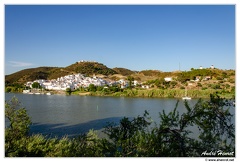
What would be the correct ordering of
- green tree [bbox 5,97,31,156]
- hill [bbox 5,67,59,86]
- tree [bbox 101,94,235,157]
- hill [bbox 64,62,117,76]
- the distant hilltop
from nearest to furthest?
tree [bbox 101,94,235,157]
green tree [bbox 5,97,31,156]
the distant hilltop
hill [bbox 5,67,59,86]
hill [bbox 64,62,117,76]

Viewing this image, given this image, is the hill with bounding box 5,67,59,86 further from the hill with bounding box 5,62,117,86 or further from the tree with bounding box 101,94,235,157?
the tree with bounding box 101,94,235,157

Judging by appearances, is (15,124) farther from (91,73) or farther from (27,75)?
(91,73)

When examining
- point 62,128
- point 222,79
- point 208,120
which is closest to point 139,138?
point 208,120

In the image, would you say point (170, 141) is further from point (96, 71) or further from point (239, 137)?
point (96, 71)

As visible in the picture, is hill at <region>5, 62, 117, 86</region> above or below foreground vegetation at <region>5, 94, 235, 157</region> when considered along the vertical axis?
above

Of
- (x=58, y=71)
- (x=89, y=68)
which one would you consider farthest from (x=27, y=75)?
(x=89, y=68)

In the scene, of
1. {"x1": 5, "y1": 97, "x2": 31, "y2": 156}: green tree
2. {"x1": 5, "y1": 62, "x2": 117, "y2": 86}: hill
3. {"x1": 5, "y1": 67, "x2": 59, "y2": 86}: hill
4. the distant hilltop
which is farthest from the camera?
{"x1": 5, "y1": 62, "x2": 117, "y2": 86}: hill

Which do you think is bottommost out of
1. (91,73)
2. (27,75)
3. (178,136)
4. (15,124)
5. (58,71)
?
(15,124)

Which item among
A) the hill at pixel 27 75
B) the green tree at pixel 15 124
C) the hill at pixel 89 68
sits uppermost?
the hill at pixel 89 68

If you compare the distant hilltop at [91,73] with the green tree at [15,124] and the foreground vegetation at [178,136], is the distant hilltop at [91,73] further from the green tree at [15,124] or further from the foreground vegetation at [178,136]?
the foreground vegetation at [178,136]

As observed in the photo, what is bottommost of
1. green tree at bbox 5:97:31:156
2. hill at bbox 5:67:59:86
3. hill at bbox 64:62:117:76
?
green tree at bbox 5:97:31:156

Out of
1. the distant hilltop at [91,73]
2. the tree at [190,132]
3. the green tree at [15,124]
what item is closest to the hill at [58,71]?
the distant hilltop at [91,73]

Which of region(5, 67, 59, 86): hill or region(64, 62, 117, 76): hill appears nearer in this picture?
region(5, 67, 59, 86): hill

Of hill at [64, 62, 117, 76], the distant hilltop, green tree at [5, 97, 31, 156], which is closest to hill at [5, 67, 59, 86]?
the distant hilltop
